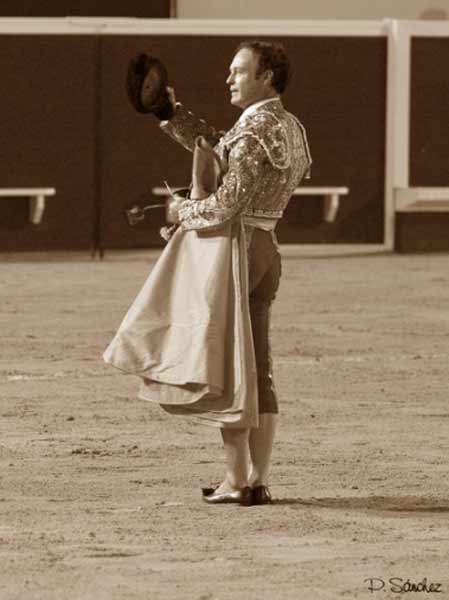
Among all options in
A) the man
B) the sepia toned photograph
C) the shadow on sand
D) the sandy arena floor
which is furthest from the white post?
the man

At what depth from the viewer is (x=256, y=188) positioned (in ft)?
16.1

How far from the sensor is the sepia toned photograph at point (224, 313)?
4648 mm

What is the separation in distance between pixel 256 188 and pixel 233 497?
885 millimetres

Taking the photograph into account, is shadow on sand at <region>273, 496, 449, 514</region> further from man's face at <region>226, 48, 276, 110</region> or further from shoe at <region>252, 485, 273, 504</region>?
man's face at <region>226, 48, 276, 110</region>

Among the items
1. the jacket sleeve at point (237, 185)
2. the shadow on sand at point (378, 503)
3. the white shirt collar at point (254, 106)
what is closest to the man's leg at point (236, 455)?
the shadow on sand at point (378, 503)

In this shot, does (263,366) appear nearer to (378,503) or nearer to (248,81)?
(378,503)

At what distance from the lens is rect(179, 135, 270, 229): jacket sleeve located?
16.0 feet

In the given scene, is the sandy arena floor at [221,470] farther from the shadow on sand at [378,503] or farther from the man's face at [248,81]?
the man's face at [248,81]

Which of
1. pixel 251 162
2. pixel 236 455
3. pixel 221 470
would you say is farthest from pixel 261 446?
pixel 251 162

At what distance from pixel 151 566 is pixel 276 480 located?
48.3 inches

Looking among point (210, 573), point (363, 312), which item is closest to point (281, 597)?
point (210, 573)

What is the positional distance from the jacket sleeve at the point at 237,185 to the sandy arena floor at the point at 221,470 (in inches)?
32.8

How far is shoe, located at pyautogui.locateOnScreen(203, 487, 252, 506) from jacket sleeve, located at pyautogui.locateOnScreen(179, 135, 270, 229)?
2.49 feet

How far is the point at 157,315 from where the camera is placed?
199 inches
